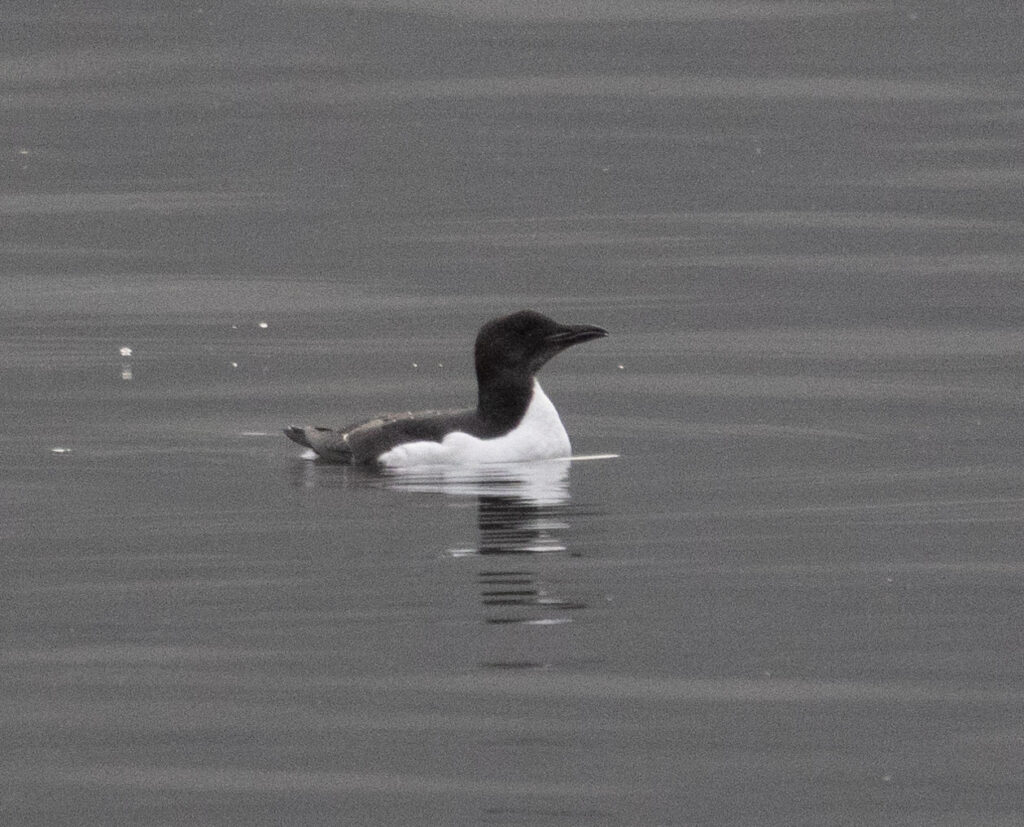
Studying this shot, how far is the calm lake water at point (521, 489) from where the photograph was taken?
912 cm

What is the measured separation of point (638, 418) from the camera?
17.0 metres

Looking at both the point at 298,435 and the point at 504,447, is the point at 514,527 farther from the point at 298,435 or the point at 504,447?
the point at 298,435

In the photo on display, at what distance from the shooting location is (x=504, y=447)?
50.3ft

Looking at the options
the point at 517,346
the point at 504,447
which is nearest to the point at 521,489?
the point at 504,447

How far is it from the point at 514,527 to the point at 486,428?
2.37m

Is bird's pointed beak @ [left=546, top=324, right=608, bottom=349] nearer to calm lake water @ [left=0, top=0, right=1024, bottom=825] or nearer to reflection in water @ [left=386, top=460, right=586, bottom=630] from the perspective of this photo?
calm lake water @ [left=0, top=0, right=1024, bottom=825]

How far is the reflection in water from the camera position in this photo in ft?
36.9

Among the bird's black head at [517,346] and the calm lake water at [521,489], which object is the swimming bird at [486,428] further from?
the calm lake water at [521,489]

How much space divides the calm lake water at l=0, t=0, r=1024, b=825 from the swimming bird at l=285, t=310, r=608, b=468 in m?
0.29

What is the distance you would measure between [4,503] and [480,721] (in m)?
4.94

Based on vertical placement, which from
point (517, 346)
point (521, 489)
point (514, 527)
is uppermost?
point (517, 346)

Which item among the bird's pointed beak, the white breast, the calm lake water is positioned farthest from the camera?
the bird's pointed beak

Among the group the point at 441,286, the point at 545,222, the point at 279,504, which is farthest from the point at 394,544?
the point at 545,222

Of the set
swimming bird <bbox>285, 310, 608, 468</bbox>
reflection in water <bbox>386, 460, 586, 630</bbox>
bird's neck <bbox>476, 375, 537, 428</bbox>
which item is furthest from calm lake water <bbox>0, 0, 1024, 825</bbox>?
bird's neck <bbox>476, 375, 537, 428</bbox>
